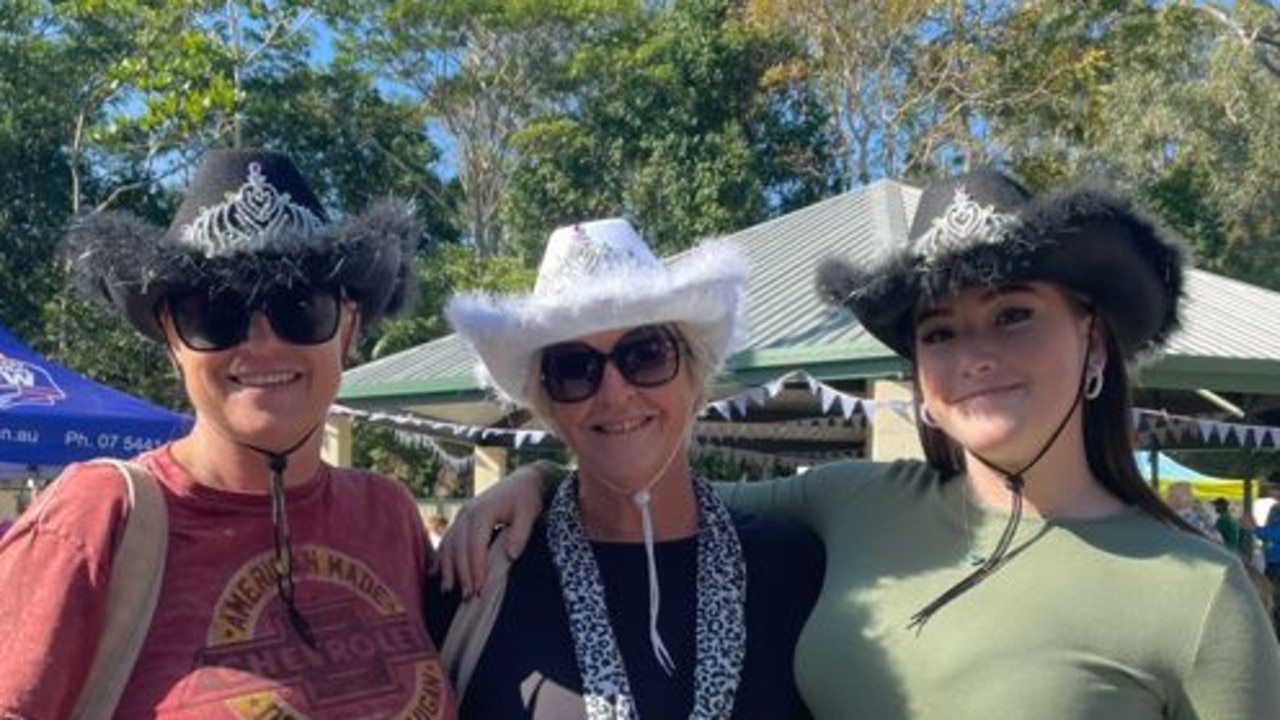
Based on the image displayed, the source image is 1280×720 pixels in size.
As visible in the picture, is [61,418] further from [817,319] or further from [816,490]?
[816,490]

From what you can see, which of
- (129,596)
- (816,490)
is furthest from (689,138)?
(129,596)

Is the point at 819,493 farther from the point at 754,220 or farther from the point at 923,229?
the point at 754,220

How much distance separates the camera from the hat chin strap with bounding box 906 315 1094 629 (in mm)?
2463

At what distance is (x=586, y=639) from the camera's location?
8.18 ft

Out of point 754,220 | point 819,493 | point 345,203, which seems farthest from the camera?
point 345,203

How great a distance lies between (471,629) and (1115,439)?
117 cm

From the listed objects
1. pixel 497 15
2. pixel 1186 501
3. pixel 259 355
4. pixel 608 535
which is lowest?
pixel 1186 501

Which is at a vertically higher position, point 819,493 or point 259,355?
point 259,355

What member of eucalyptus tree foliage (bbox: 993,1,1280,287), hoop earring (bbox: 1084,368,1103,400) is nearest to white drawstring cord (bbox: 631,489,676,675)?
hoop earring (bbox: 1084,368,1103,400)

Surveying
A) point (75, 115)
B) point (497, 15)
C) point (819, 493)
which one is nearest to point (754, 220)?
point (497, 15)

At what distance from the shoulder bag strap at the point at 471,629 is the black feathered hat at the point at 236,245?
54cm

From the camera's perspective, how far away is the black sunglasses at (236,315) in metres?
2.29

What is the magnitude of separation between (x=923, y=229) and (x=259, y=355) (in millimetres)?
1156

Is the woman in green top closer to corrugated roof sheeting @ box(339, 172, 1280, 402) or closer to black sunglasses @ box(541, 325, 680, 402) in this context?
black sunglasses @ box(541, 325, 680, 402)
